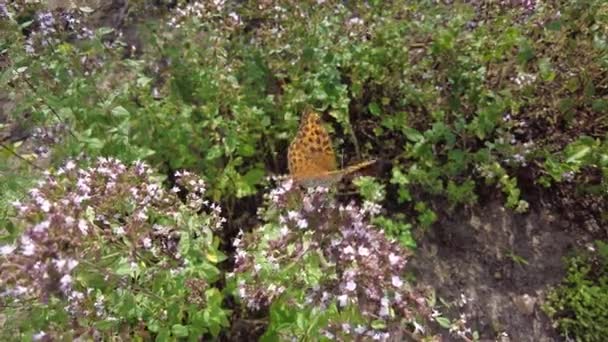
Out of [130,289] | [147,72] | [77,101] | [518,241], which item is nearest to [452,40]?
[518,241]

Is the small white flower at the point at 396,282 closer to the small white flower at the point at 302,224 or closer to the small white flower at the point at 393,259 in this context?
the small white flower at the point at 393,259

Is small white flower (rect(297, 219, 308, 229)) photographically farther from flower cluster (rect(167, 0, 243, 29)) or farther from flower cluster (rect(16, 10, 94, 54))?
flower cluster (rect(16, 10, 94, 54))

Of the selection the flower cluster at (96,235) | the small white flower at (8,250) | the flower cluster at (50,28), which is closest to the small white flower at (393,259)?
the flower cluster at (96,235)

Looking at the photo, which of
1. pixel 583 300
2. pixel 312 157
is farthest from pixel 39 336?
pixel 583 300

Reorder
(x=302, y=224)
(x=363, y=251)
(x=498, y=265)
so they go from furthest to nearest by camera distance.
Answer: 1. (x=498, y=265)
2. (x=302, y=224)
3. (x=363, y=251)

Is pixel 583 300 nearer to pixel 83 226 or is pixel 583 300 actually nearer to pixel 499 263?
pixel 499 263

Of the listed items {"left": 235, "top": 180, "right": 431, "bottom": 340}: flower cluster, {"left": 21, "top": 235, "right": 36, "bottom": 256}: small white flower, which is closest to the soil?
{"left": 235, "top": 180, "right": 431, "bottom": 340}: flower cluster
